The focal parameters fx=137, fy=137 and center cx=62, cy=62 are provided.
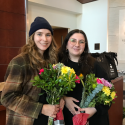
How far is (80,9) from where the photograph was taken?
416 cm

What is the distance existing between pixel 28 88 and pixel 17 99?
12cm

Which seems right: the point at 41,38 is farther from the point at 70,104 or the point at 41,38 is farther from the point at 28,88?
the point at 70,104

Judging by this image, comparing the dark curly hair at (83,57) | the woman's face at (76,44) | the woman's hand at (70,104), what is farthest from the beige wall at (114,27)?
the woman's hand at (70,104)

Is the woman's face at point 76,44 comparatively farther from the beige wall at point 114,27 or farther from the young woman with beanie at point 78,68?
the beige wall at point 114,27

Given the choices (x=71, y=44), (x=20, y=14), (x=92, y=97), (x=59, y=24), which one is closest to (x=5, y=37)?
(x=20, y=14)

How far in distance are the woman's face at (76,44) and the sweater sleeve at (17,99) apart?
0.53 meters

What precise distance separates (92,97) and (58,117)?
0.29m

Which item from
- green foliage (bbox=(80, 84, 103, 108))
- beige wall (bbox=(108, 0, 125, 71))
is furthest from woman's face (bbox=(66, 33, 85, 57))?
beige wall (bbox=(108, 0, 125, 71))

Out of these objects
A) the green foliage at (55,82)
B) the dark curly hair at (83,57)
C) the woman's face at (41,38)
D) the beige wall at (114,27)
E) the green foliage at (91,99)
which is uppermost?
the beige wall at (114,27)

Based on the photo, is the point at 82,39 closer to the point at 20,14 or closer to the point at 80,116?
the point at 80,116

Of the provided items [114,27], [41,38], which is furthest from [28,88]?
[114,27]

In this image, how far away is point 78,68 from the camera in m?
1.33

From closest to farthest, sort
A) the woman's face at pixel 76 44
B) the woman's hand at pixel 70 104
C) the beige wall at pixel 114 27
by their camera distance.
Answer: the woman's hand at pixel 70 104 → the woman's face at pixel 76 44 → the beige wall at pixel 114 27

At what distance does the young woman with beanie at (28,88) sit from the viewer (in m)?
1.00
